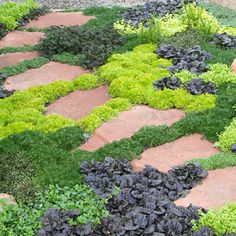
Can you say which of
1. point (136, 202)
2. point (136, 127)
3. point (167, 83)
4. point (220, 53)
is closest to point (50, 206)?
point (136, 202)

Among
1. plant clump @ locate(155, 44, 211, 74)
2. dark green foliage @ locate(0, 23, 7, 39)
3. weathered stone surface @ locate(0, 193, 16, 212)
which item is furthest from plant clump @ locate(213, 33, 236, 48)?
weathered stone surface @ locate(0, 193, 16, 212)

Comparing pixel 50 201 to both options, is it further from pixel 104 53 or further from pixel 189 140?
pixel 104 53

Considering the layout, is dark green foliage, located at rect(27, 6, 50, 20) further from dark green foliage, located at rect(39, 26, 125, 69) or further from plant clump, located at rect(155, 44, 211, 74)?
plant clump, located at rect(155, 44, 211, 74)

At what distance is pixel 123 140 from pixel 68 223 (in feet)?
5.47

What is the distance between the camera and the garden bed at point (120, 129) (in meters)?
4.67

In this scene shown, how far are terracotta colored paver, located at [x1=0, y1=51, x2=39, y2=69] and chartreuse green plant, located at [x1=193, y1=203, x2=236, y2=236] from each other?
16.2 ft

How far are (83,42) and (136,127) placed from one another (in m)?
3.02

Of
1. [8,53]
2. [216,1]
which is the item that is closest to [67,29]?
[8,53]

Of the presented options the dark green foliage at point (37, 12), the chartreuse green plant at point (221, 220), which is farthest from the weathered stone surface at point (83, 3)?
the chartreuse green plant at point (221, 220)

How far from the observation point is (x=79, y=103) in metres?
7.21

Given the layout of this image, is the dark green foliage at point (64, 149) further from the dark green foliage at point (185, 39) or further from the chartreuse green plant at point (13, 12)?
the chartreuse green plant at point (13, 12)

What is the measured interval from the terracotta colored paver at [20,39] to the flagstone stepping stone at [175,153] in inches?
Result: 176

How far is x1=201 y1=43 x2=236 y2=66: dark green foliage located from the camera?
812 cm

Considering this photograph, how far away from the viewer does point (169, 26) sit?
9664 mm
